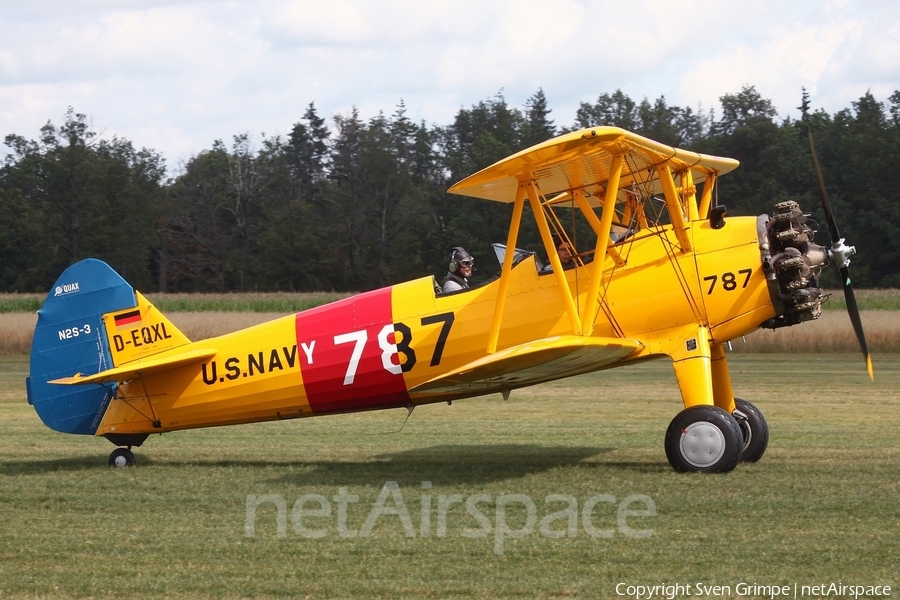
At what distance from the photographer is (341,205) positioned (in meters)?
56.7

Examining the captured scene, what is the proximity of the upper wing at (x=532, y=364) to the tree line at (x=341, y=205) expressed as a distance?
3602 cm

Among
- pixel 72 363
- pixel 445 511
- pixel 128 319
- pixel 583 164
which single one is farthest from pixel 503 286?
pixel 72 363

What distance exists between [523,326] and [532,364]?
3.27ft

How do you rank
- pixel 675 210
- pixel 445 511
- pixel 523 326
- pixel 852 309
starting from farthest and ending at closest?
pixel 852 309 < pixel 523 326 < pixel 675 210 < pixel 445 511

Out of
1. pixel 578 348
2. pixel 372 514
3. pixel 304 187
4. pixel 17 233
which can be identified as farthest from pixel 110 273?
pixel 304 187

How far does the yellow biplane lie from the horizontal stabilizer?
0.08 ft

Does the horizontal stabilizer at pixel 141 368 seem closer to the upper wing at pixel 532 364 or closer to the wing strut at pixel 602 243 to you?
the upper wing at pixel 532 364

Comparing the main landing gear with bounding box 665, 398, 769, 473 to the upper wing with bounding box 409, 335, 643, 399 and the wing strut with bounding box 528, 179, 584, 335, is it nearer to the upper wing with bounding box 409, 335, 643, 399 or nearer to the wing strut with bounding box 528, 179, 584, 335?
the upper wing with bounding box 409, 335, 643, 399

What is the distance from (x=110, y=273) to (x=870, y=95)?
6013 centimetres

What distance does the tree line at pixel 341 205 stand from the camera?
1855 inches

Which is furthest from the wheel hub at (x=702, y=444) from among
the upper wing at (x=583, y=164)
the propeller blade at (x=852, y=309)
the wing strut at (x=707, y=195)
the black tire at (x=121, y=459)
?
the black tire at (x=121, y=459)

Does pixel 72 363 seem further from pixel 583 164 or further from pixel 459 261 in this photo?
pixel 583 164

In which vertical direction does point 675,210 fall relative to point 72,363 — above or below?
above

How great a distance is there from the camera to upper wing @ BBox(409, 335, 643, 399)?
7500mm
